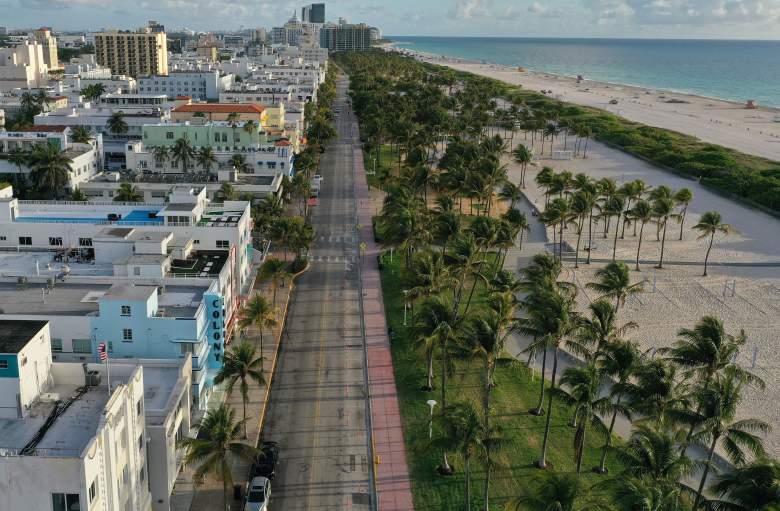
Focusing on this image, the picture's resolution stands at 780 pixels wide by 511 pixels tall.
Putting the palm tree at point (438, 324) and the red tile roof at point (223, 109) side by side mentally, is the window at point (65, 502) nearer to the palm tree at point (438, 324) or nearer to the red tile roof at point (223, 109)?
the palm tree at point (438, 324)

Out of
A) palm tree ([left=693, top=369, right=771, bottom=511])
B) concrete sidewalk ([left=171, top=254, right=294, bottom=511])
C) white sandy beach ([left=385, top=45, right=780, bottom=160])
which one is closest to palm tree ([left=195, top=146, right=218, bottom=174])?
concrete sidewalk ([left=171, top=254, right=294, bottom=511])

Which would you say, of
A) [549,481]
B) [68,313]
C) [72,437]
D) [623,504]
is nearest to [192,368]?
[68,313]

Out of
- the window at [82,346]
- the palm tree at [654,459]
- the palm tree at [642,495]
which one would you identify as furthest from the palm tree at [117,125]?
the palm tree at [642,495]

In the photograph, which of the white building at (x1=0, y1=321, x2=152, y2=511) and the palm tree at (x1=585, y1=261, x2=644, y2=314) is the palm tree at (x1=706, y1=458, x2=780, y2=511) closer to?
the white building at (x1=0, y1=321, x2=152, y2=511)

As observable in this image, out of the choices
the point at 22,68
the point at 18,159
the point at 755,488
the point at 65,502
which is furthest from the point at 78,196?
the point at 22,68

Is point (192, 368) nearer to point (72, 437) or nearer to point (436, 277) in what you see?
point (72, 437)

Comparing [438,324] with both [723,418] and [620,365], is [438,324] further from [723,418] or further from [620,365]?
[723,418]
